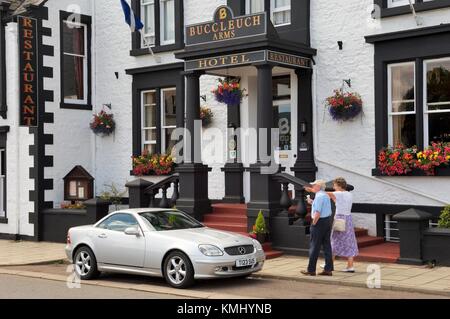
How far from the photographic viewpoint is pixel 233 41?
1451 centimetres

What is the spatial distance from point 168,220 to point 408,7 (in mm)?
6781

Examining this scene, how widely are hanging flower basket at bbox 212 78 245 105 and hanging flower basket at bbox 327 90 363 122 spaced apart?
2.24 metres

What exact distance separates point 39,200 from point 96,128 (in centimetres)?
270

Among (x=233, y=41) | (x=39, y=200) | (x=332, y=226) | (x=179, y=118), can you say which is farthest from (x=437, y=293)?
(x=39, y=200)

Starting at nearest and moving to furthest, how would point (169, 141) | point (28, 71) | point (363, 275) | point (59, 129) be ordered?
1. point (363, 275)
2. point (28, 71)
3. point (169, 141)
4. point (59, 129)

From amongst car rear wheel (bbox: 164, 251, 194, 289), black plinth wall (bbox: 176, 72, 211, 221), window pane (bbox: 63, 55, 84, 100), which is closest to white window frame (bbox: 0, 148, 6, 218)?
window pane (bbox: 63, 55, 84, 100)

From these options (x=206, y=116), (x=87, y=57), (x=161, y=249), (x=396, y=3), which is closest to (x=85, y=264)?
(x=161, y=249)

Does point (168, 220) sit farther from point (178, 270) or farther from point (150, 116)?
point (150, 116)

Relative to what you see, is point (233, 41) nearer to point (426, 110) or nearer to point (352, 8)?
point (352, 8)

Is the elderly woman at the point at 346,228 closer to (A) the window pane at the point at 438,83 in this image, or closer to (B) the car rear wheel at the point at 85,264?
(A) the window pane at the point at 438,83

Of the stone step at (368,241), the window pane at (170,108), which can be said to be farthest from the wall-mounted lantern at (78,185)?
the stone step at (368,241)

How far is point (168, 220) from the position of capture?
1184cm

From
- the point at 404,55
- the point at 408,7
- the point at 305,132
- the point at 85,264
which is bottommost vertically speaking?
the point at 85,264

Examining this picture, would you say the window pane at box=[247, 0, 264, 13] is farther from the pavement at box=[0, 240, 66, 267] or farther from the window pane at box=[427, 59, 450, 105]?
the pavement at box=[0, 240, 66, 267]
